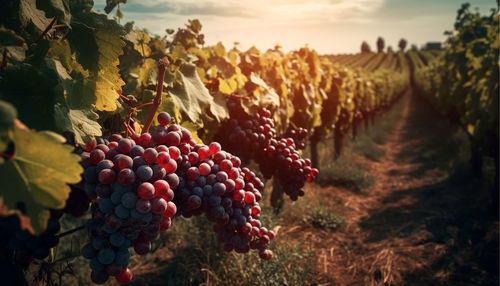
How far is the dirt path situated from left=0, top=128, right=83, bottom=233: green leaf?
399 cm

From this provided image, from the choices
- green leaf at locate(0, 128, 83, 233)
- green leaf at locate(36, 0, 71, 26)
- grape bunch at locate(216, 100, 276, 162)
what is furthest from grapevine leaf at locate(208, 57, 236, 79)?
green leaf at locate(0, 128, 83, 233)

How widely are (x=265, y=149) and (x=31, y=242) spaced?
1872 millimetres

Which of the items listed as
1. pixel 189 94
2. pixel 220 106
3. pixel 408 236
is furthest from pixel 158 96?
pixel 408 236

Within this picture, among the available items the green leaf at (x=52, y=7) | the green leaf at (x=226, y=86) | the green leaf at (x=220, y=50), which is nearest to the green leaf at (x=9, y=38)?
the green leaf at (x=52, y=7)

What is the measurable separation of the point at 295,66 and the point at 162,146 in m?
4.79

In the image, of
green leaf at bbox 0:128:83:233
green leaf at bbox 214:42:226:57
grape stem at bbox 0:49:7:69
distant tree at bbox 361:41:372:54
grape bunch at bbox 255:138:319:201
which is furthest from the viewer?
distant tree at bbox 361:41:372:54

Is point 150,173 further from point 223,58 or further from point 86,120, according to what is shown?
point 223,58

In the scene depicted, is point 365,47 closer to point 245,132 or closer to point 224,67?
point 224,67

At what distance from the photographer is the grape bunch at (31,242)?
1254 millimetres

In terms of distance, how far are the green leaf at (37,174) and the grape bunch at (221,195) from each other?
55cm

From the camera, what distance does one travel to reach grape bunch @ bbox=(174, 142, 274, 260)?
141 centimetres

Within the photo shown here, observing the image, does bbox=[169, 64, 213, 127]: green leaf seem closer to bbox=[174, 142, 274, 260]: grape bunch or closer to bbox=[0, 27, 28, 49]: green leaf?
bbox=[174, 142, 274, 260]: grape bunch

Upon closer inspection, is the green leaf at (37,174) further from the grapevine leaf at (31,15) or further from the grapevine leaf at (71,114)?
the grapevine leaf at (31,15)

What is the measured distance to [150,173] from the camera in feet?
3.80
